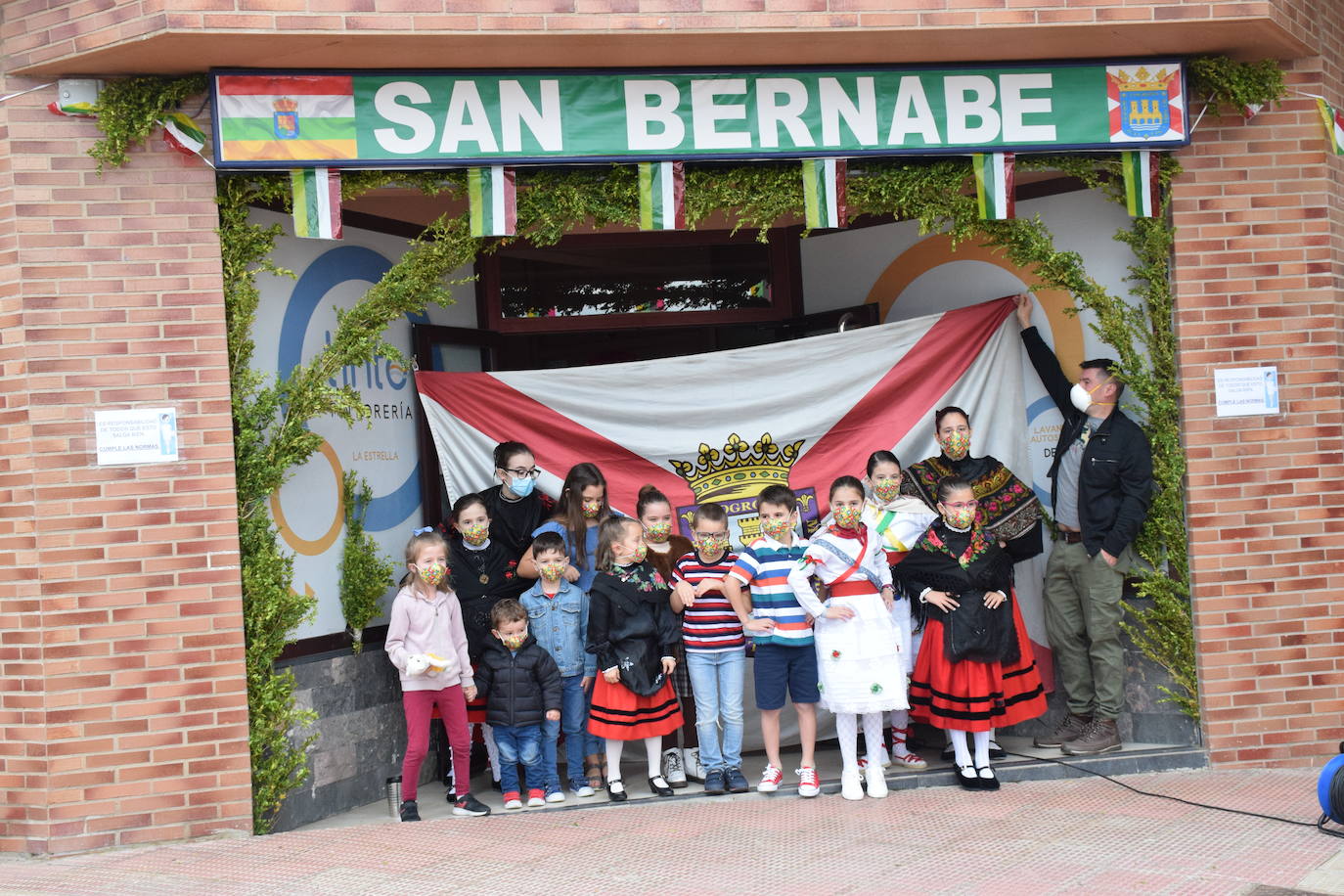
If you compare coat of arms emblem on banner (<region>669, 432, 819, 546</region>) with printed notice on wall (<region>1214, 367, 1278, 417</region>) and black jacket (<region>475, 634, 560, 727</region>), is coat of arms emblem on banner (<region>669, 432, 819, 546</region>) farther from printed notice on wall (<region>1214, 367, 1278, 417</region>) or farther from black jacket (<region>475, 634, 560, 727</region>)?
printed notice on wall (<region>1214, 367, 1278, 417</region>)

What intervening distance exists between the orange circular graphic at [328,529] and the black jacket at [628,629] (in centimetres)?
161

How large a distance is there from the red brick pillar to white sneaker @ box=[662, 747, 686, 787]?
227cm

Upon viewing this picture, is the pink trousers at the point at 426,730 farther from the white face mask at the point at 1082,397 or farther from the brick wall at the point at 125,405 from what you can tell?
the white face mask at the point at 1082,397

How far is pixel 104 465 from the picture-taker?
5938 millimetres

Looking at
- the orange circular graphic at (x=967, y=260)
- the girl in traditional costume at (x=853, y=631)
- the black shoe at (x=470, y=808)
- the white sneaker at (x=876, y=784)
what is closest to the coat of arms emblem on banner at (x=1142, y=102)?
the orange circular graphic at (x=967, y=260)

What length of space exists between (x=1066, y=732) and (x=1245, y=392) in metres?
2.18

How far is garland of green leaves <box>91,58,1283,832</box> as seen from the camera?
6.14 meters

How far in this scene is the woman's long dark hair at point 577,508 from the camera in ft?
22.4

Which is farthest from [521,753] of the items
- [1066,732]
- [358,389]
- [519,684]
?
[1066,732]

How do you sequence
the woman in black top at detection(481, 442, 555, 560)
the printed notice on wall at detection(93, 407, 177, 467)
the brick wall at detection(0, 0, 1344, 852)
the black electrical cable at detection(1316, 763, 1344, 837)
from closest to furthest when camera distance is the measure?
the black electrical cable at detection(1316, 763, 1344, 837) < the brick wall at detection(0, 0, 1344, 852) < the printed notice on wall at detection(93, 407, 177, 467) < the woman in black top at detection(481, 442, 555, 560)

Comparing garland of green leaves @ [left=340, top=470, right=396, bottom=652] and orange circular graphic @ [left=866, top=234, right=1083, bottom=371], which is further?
orange circular graphic @ [left=866, top=234, right=1083, bottom=371]

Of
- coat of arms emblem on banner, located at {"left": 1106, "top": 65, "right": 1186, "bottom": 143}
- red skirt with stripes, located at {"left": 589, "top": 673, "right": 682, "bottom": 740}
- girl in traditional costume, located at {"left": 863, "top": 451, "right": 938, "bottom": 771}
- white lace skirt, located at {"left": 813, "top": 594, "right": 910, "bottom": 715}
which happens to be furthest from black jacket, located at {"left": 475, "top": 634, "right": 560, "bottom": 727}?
coat of arms emblem on banner, located at {"left": 1106, "top": 65, "right": 1186, "bottom": 143}

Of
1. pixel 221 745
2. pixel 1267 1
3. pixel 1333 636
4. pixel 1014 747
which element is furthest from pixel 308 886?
pixel 1267 1

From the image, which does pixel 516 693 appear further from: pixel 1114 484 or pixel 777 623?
pixel 1114 484
